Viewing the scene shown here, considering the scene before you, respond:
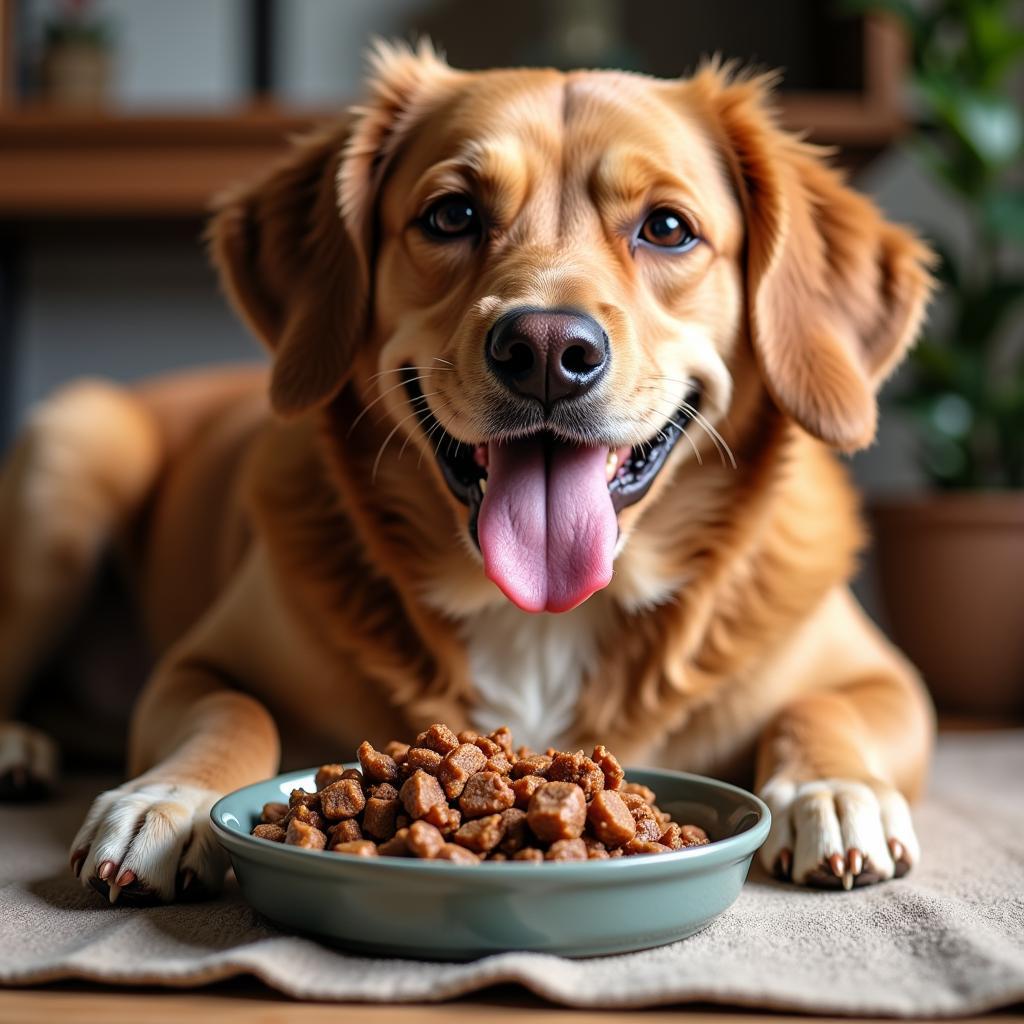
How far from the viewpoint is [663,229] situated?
64.4 inches

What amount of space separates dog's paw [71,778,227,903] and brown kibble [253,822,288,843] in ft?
0.39

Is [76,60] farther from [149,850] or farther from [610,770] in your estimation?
[610,770]

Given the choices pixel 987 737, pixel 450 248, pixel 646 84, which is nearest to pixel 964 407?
pixel 987 737

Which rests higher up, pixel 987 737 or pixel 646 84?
pixel 646 84

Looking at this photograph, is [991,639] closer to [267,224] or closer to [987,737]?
[987,737]

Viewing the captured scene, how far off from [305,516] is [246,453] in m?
0.53

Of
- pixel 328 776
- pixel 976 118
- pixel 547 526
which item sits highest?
pixel 976 118

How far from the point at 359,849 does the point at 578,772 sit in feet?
0.73

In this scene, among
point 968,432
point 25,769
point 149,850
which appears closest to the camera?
point 149,850

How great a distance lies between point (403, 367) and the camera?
1.62 metres

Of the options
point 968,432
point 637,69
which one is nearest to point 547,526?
point 968,432

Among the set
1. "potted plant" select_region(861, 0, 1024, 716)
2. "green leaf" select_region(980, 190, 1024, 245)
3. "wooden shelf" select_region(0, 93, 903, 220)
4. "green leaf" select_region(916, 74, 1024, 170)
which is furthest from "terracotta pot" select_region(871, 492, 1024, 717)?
"wooden shelf" select_region(0, 93, 903, 220)

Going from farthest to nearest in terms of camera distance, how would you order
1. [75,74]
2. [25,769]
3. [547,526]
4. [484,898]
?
[75,74] → [25,769] → [547,526] → [484,898]

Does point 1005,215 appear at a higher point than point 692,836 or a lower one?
higher
